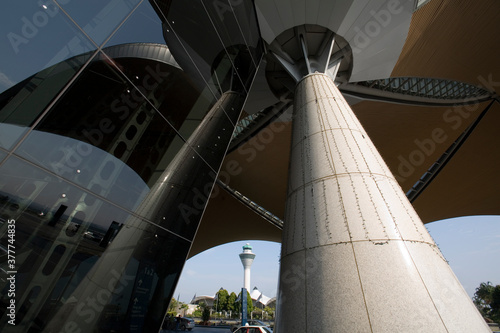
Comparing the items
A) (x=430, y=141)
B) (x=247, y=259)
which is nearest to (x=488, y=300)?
(x=247, y=259)

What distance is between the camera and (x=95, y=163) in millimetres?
2760

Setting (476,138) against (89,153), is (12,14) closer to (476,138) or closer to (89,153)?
(89,153)

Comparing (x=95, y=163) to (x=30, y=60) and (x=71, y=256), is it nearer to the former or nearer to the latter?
→ (x=71, y=256)

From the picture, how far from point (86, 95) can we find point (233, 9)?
5179 millimetres

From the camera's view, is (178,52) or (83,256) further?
(178,52)

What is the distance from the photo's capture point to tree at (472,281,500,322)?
43281mm

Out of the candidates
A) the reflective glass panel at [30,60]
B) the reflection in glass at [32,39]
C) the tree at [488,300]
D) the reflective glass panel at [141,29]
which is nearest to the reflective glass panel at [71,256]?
the reflective glass panel at [30,60]

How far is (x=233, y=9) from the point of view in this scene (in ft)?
21.2

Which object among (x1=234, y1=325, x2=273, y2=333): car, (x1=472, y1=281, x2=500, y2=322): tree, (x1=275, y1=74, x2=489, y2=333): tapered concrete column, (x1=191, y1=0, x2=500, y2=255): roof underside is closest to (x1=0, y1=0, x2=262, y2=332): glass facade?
(x1=275, y1=74, x2=489, y2=333): tapered concrete column

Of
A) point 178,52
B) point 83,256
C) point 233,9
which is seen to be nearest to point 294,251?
point 83,256

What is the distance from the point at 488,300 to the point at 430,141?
182ft

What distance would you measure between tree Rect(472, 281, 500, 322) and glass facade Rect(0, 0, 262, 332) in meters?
61.6

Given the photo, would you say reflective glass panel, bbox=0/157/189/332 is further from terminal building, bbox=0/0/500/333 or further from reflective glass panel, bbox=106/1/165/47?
reflective glass panel, bbox=106/1/165/47

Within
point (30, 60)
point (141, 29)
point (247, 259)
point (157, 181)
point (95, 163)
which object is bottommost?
point (95, 163)
